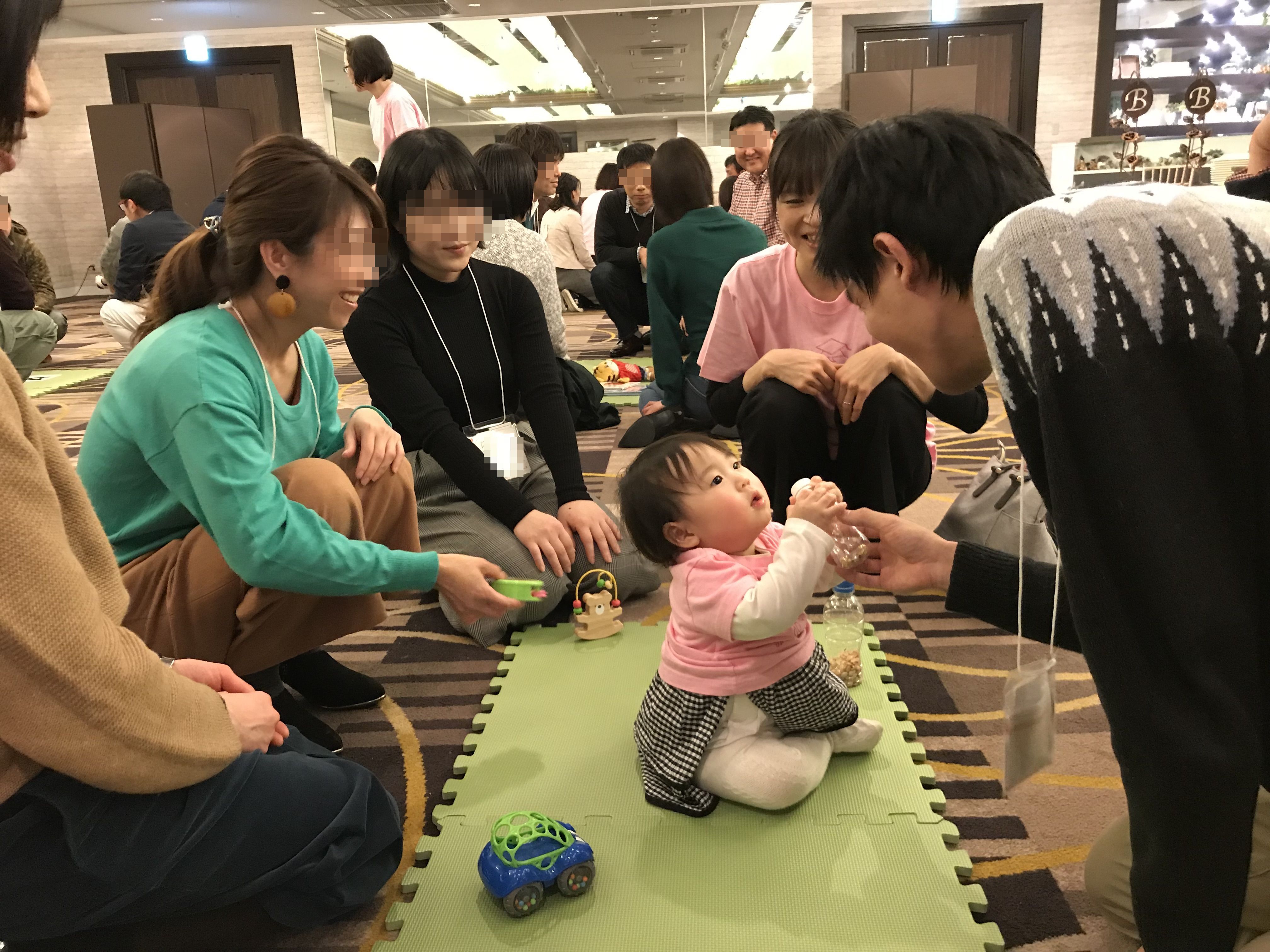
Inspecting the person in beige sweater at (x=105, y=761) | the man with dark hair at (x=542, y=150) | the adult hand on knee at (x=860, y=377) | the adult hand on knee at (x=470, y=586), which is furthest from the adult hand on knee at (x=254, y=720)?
the man with dark hair at (x=542, y=150)

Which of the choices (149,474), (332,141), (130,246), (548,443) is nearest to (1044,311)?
(149,474)

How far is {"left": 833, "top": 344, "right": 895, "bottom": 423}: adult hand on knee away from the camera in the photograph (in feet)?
7.86

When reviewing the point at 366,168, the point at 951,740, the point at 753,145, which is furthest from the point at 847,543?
the point at 366,168

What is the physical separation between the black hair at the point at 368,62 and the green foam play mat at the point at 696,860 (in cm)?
461

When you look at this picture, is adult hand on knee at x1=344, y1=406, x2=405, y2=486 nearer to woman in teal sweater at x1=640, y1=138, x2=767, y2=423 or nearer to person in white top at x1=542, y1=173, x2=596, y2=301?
woman in teal sweater at x1=640, y1=138, x2=767, y2=423

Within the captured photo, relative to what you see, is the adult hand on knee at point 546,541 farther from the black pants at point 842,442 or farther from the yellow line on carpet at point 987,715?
the yellow line on carpet at point 987,715

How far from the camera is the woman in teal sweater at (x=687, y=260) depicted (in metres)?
3.75

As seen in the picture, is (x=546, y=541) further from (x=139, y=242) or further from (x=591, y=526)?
(x=139, y=242)

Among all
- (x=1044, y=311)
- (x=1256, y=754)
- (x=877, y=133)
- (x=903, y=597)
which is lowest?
(x=903, y=597)

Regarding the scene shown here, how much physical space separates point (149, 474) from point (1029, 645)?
194 cm

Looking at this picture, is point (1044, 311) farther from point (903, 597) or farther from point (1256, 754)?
point (903, 597)

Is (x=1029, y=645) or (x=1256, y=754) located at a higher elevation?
(x=1256, y=754)

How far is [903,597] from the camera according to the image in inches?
98.5

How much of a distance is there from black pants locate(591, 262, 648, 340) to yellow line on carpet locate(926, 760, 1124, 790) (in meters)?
4.80
